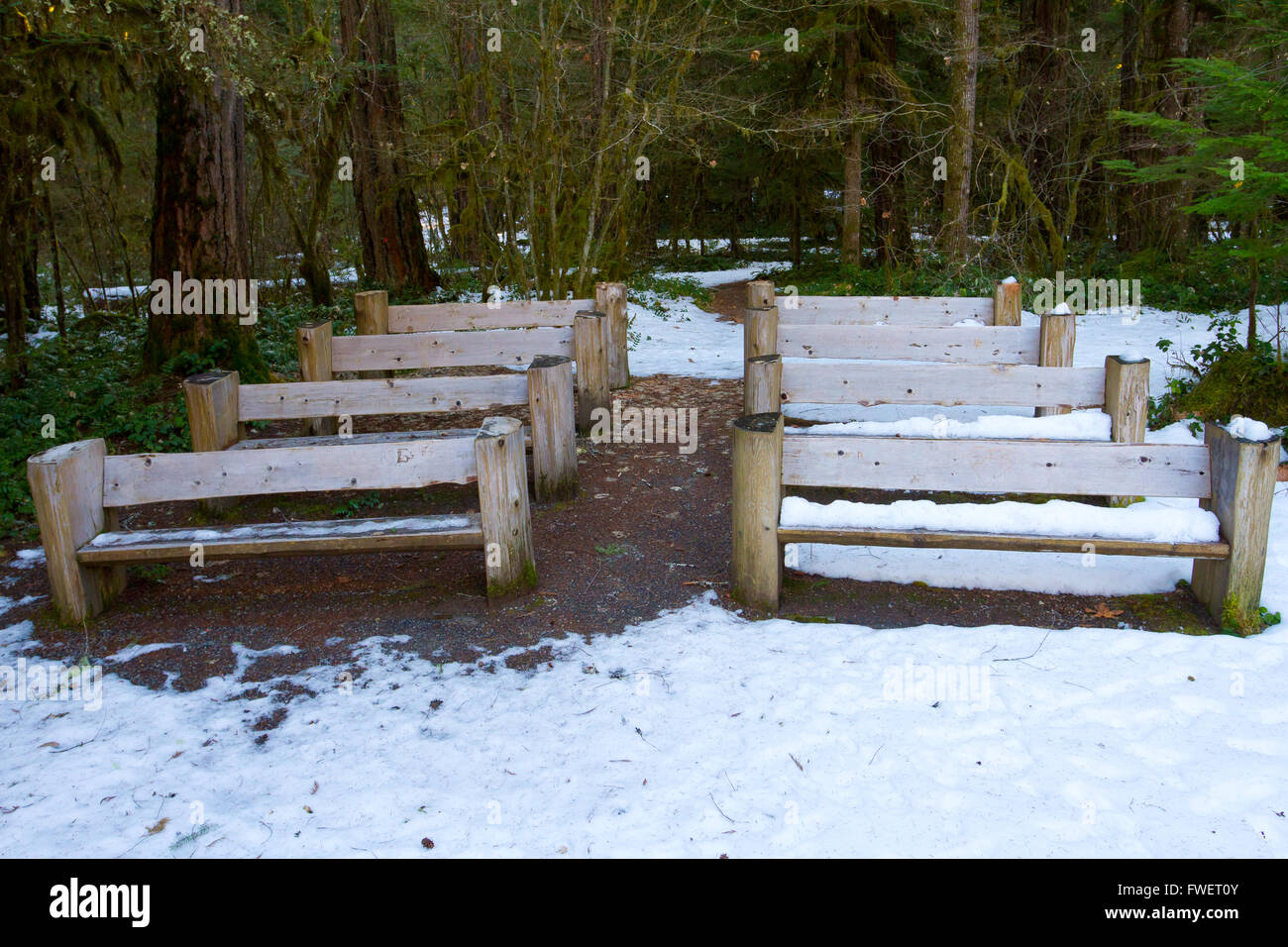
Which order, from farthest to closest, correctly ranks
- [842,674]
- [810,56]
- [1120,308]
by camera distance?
[810,56]
[1120,308]
[842,674]

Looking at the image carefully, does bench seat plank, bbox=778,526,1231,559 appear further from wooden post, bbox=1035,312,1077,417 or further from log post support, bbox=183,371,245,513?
log post support, bbox=183,371,245,513

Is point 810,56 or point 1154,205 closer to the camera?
point 1154,205

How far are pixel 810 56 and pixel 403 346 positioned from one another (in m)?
13.0

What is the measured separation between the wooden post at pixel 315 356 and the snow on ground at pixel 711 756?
3.04 meters

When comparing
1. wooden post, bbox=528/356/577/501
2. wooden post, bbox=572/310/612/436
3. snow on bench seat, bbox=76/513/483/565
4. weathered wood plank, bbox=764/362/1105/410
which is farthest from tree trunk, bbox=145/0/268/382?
weathered wood plank, bbox=764/362/1105/410

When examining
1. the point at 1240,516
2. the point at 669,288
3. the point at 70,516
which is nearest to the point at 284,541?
the point at 70,516

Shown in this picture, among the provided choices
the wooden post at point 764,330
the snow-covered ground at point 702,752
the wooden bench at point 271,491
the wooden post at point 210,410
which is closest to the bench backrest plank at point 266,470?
the wooden bench at point 271,491

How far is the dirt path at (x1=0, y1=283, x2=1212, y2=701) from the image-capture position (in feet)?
13.8

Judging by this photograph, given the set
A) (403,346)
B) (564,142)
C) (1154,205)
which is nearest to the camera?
(403,346)

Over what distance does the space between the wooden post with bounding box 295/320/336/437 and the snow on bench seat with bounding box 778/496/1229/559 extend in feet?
12.9

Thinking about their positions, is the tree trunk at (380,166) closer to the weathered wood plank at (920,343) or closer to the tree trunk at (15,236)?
the tree trunk at (15,236)
